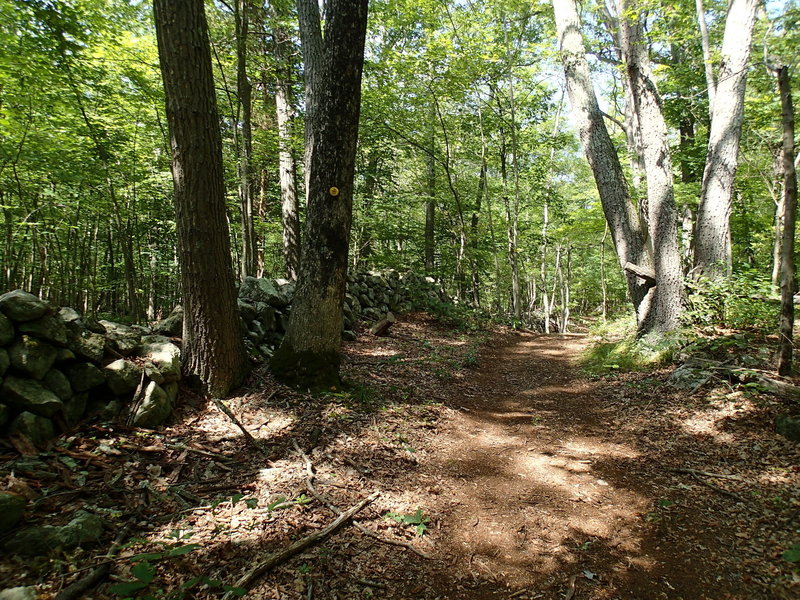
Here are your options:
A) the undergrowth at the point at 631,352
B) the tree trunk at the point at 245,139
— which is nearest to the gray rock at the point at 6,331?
the tree trunk at the point at 245,139

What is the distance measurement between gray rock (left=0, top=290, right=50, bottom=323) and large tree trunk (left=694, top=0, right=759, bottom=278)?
27.0ft

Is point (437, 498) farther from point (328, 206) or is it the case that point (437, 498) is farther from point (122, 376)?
point (328, 206)

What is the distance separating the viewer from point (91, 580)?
1880mm

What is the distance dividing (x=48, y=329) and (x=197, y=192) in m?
1.77

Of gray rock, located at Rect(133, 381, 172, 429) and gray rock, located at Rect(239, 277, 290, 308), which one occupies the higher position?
gray rock, located at Rect(239, 277, 290, 308)

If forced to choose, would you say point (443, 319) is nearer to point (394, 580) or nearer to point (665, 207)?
point (665, 207)

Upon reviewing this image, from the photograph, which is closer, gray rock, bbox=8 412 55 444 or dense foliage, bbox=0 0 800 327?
gray rock, bbox=8 412 55 444

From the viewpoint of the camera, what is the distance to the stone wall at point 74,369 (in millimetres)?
2818

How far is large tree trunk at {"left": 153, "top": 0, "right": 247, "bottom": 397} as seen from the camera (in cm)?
390

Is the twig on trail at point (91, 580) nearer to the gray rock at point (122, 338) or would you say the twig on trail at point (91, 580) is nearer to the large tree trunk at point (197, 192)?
the gray rock at point (122, 338)

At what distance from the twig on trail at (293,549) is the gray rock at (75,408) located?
201 cm

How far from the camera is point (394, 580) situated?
92.3 inches

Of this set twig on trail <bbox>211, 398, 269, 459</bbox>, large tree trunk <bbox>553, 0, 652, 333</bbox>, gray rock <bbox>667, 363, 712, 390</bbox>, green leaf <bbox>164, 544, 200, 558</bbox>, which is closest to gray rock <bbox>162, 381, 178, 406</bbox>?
twig on trail <bbox>211, 398, 269, 459</bbox>

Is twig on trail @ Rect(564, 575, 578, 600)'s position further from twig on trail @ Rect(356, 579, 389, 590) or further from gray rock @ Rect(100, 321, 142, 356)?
gray rock @ Rect(100, 321, 142, 356)
